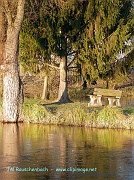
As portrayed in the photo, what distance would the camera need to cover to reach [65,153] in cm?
1623

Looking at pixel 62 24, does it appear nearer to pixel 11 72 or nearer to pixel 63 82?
pixel 63 82

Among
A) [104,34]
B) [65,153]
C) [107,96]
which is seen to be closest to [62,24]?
[104,34]

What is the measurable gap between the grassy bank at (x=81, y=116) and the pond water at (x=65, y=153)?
62cm

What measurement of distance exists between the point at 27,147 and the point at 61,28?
43.4 feet

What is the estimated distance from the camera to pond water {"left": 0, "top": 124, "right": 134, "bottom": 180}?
43.8 feet

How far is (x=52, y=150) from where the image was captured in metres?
16.7

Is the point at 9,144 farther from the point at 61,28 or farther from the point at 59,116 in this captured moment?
the point at 61,28

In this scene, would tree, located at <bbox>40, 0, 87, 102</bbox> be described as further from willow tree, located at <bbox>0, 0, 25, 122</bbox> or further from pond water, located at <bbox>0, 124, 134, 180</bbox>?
pond water, located at <bbox>0, 124, 134, 180</bbox>

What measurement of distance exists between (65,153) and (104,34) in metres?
14.1

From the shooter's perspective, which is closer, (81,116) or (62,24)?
(81,116)

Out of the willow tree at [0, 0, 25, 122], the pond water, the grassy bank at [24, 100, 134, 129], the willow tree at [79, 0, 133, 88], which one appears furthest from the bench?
the pond water

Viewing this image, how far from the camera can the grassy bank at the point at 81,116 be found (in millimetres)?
→ 21520

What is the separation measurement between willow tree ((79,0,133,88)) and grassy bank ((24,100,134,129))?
6.09 metres

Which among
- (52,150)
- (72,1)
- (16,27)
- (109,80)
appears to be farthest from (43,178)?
(109,80)
